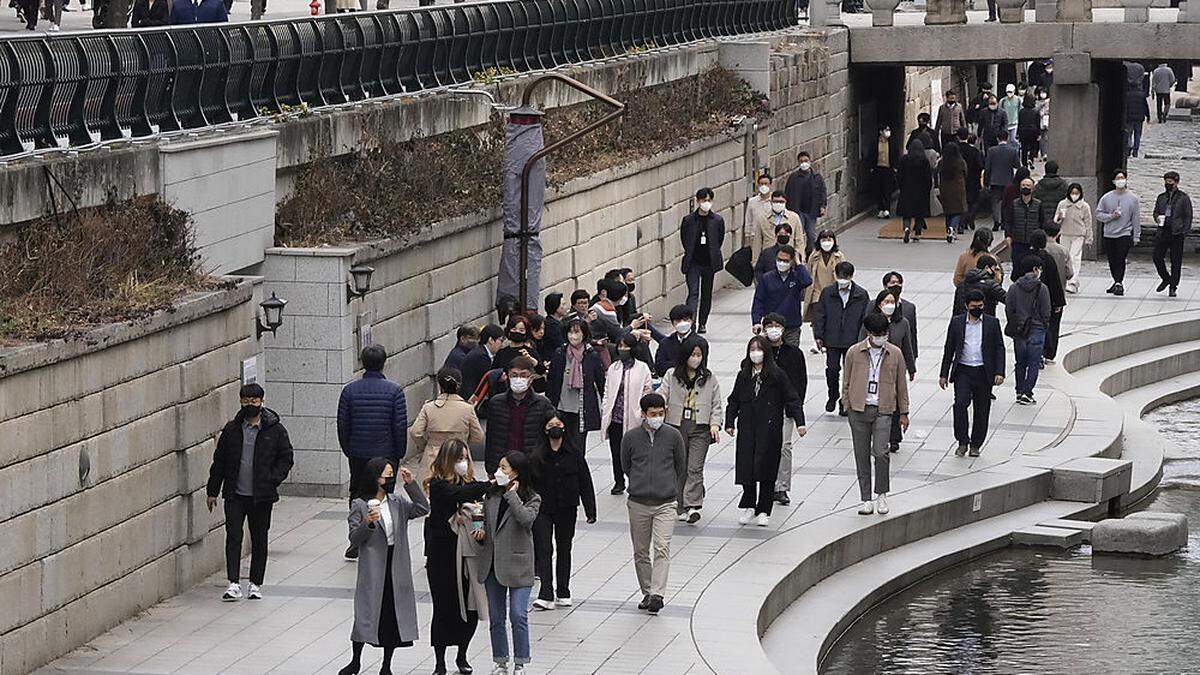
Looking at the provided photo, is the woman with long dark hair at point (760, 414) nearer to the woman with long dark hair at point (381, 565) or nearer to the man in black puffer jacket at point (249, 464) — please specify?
the man in black puffer jacket at point (249, 464)

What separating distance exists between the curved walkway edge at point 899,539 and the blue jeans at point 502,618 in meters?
1.24

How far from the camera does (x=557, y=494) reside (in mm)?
14234

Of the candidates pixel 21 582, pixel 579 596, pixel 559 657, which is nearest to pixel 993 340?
pixel 579 596

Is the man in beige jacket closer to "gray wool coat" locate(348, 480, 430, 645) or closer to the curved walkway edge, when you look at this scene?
the curved walkway edge

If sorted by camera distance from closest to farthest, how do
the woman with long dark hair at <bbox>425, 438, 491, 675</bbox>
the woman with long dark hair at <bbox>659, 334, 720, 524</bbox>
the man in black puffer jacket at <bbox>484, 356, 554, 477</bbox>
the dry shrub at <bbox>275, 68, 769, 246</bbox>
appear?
the woman with long dark hair at <bbox>425, 438, 491, 675</bbox>, the man in black puffer jacket at <bbox>484, 356, 554, 477</bbox>, the woman with long dark hair at <bbox>659, 334, 720, 524</bbox>, the dry shrub at <bbox>275, 68, 769, 246</bbox>

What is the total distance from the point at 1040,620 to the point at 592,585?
3.22 metres

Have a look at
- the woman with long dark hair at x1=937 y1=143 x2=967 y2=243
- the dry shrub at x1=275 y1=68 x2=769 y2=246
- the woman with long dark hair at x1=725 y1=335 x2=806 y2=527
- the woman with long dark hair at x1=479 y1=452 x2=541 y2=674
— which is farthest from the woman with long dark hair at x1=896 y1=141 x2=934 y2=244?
the woman with long dark hair at x1=479 y1=452 x2=541 y2=674

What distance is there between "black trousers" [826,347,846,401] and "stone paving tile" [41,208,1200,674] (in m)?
0.31

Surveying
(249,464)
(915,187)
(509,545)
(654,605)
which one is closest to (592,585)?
(654,605)

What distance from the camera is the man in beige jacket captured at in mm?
17281

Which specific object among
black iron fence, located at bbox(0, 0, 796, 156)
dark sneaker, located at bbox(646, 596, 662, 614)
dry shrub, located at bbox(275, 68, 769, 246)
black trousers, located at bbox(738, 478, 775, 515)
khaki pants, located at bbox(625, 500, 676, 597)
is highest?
black iron fence, located at bbox(0, 0, 796, 156)

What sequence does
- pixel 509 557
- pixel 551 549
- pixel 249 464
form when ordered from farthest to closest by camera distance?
1. pixel 249 464
2. pixel 551 549
3. pixel 509 557

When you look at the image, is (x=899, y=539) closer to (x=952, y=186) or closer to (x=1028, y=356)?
(x=1028, y=356)

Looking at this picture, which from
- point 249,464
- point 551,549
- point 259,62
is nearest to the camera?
point 551,549
